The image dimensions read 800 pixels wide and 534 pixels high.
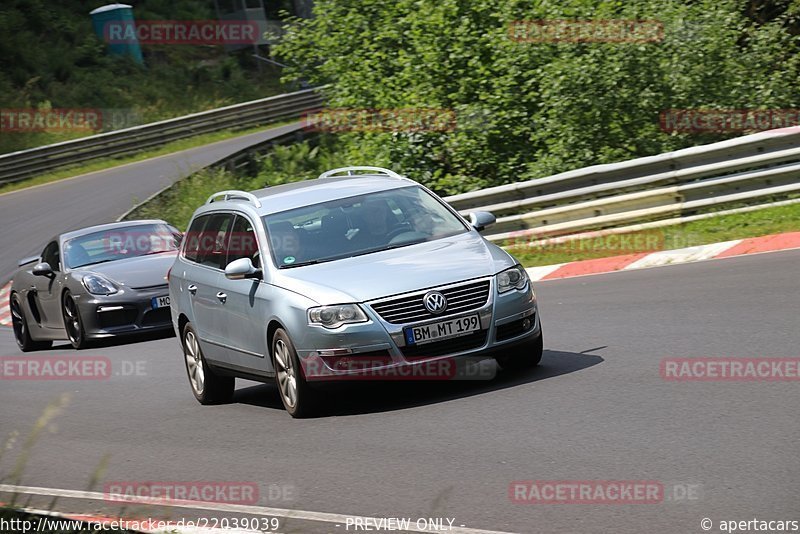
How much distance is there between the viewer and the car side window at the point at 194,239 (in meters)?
10.5

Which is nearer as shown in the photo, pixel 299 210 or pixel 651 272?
pixel 299 210

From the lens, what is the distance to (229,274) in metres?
8.95

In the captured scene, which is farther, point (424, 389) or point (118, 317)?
point (118, 317)

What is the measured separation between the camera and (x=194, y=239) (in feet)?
35.0

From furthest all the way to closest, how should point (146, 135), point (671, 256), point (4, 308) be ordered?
point (146, 135) → point (4, 308) → point (671, 256)

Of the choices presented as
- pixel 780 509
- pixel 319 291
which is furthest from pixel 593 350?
pixel 780 509

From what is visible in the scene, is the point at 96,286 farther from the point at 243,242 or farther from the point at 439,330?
the point at 439,330

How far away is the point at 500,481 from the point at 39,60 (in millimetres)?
45415

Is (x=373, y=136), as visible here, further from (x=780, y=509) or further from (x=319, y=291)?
(x=780, y=509)

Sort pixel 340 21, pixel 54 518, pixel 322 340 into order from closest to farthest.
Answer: pixel 54 518, pixel 322 340, pixel 340 21

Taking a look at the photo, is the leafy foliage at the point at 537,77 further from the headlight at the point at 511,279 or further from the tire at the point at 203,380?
the headlight at the point at 511,279

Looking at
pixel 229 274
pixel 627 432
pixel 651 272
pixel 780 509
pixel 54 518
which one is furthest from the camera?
pixel 651 272

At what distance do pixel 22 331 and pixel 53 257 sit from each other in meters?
1.50

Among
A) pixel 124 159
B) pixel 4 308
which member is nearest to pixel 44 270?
pixel 4 308
